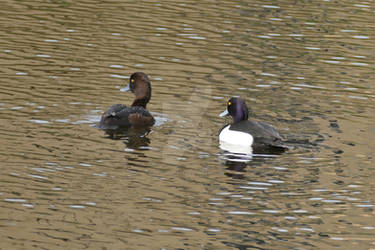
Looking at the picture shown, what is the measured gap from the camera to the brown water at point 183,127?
1275 centimetres

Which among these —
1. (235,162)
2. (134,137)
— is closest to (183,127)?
(134,137)

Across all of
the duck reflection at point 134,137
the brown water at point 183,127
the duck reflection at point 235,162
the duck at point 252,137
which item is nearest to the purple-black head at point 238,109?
the duck at point 252,137

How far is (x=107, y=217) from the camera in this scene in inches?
506

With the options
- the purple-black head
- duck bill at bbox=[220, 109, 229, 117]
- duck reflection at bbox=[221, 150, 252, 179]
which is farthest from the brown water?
the purple-black head

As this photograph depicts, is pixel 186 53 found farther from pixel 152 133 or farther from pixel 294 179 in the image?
pixel 294 179

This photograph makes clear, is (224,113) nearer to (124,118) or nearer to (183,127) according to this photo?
(183,127)

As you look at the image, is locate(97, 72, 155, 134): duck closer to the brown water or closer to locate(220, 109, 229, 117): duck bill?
the brown water

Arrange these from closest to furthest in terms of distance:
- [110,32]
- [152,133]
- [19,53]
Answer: [152,133], [19,53], [110,32]

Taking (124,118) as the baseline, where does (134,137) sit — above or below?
below

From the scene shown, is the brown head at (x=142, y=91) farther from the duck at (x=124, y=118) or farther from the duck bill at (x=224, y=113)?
the duck bill at (x=224, y=113)

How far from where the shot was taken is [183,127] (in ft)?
61.4

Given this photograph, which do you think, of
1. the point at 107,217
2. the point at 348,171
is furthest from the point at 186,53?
the point at 107,217

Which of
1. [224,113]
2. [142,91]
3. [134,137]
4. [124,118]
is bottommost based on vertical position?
[134,137]

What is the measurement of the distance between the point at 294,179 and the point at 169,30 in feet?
46.2
